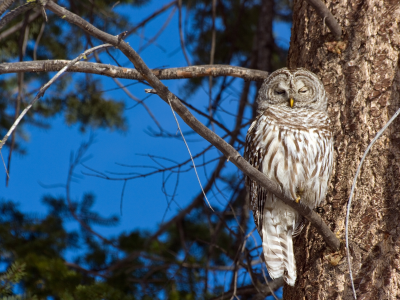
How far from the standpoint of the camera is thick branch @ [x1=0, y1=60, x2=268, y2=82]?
2.30 metres

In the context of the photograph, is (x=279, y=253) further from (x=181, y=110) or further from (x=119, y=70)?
(x=119, y=70)

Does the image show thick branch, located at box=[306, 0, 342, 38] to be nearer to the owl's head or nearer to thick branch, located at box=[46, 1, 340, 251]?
the owl's head

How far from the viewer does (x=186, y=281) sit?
4.10 meters

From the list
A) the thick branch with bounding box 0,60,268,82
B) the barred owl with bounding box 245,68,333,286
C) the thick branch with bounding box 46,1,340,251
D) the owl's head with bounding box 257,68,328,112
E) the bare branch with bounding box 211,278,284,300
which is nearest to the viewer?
the thick branch with bounding box 46,1,340,251

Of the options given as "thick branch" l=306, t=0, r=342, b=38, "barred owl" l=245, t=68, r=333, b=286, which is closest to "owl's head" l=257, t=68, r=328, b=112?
"barred owl" l=245, t=68, r=333, b=286

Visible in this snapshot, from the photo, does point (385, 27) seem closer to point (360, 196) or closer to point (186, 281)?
point (360, 196)

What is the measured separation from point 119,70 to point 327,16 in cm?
134

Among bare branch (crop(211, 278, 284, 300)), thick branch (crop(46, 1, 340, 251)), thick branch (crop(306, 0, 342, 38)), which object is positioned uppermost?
thick branch (crop(306, 0, 342, 38))

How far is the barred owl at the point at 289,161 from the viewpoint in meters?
2.59

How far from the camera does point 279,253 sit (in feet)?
8.86

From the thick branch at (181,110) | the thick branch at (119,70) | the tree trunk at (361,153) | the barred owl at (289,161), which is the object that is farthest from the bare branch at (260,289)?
the thick branch at (119,70)

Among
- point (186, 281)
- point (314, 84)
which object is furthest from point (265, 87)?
point (186, 281)

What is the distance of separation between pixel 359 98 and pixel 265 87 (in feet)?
2.33

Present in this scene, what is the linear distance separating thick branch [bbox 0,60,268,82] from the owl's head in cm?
13
